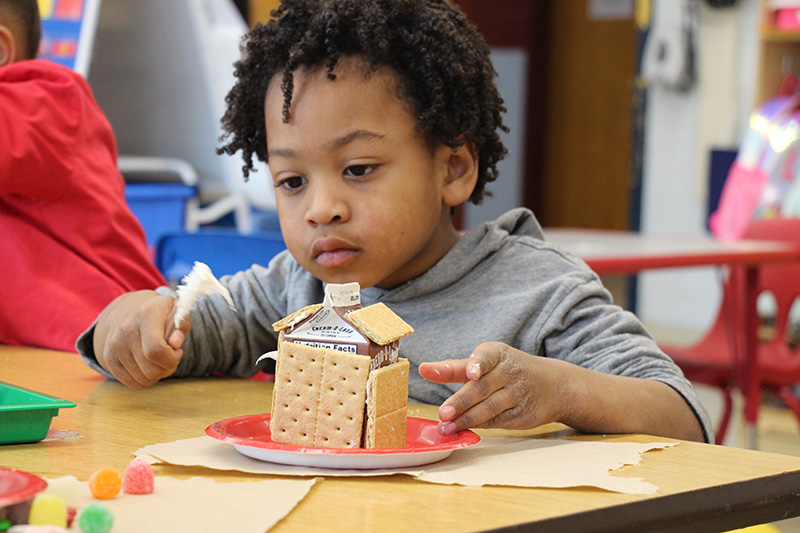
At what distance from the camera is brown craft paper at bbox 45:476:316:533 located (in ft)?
1.79

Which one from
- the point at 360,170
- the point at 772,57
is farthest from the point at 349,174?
the point at 772,57

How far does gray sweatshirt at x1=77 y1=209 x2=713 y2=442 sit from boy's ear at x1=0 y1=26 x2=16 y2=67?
2.13ft

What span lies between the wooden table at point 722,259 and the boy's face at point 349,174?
1339 millimetres

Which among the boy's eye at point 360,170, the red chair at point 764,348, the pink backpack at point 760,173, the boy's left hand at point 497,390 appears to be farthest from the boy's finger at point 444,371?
the pink backpack at point 760,173

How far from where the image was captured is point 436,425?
2.64 feet

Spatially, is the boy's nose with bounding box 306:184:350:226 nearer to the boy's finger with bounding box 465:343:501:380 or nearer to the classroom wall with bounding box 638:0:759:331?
the boy's finger with bounding box 465:343:501:380

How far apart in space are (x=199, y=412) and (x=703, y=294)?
5.19 meters

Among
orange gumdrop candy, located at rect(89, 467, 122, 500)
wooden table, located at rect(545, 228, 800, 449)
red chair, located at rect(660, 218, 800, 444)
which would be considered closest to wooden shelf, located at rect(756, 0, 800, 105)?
red chair, located at rect(660, 218, 800, 444)

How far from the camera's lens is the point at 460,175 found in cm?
119

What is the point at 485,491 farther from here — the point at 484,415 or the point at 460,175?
the point at 460,175

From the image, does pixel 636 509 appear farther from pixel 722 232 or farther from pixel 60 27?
pixel 722 232

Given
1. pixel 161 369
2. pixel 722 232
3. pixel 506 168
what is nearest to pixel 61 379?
pixel 161 369

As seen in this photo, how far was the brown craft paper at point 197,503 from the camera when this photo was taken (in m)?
0.55

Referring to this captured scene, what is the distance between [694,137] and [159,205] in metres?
3.93
